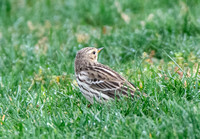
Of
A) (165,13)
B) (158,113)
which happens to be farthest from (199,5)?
(158,113)

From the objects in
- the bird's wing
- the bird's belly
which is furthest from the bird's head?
the bird's belly

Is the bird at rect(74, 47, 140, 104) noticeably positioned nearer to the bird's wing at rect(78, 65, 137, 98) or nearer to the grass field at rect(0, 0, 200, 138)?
the bird's wing at rect(78, 65, 137, 98)

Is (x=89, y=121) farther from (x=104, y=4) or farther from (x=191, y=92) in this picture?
(x=104, y=4)

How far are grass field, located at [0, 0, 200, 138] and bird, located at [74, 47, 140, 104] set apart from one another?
0.20 meters

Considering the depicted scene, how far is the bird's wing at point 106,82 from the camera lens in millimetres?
5701

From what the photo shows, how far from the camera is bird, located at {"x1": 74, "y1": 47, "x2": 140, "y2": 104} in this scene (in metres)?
5.69

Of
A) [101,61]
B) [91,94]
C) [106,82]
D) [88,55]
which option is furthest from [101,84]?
[101,61]

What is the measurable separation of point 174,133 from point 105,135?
31.5 inches

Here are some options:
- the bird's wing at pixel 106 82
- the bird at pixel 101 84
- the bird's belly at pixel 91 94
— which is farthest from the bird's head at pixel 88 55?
the bird's belly at pixel 91 94

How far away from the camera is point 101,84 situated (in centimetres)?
596

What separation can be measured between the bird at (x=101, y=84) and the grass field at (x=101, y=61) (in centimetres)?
20

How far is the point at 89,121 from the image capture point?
16.1 ft

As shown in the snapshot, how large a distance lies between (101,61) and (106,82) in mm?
2156

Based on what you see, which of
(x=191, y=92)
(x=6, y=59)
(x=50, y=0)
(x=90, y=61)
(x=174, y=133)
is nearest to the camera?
(x=174, y=133)
